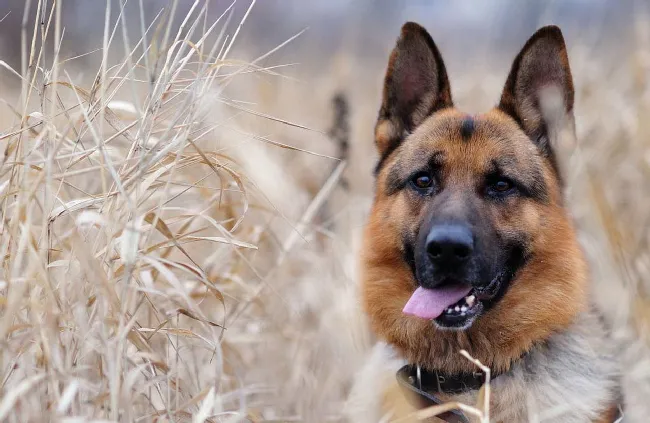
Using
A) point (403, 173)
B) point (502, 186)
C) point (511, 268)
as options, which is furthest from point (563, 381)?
point (403, 173)

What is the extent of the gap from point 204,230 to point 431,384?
1.85m

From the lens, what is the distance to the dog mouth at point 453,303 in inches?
127

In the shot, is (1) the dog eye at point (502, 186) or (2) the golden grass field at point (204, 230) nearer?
(2) the golden grass field at point (204, 230)

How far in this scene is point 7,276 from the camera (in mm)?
2789

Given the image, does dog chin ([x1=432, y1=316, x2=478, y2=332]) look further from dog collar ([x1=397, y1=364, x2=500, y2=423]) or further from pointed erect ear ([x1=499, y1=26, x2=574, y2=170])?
pointed erect ear ([x1=499, y1=26, x2=574, y2=170])

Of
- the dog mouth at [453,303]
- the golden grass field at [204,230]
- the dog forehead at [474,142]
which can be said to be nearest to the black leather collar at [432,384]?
the golden grass field at [204,230]

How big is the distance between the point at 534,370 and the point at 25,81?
2410mm

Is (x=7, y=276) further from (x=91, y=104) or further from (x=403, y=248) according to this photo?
(x=403, y=248)

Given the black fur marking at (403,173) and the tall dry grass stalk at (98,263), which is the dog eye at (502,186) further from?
the tall dry grass stalk at (98,263)

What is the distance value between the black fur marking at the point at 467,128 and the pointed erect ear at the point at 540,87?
9.3 inches

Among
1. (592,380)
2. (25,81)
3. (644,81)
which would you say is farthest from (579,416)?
(644,81)

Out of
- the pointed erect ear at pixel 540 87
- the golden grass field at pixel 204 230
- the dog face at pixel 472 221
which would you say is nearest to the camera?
the golden grass field at pixel 204 230

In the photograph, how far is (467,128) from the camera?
368 cm

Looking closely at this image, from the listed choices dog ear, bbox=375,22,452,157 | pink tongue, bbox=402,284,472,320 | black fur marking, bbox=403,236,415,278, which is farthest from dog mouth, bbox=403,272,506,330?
dog ear, bbox=375,22,452,157
